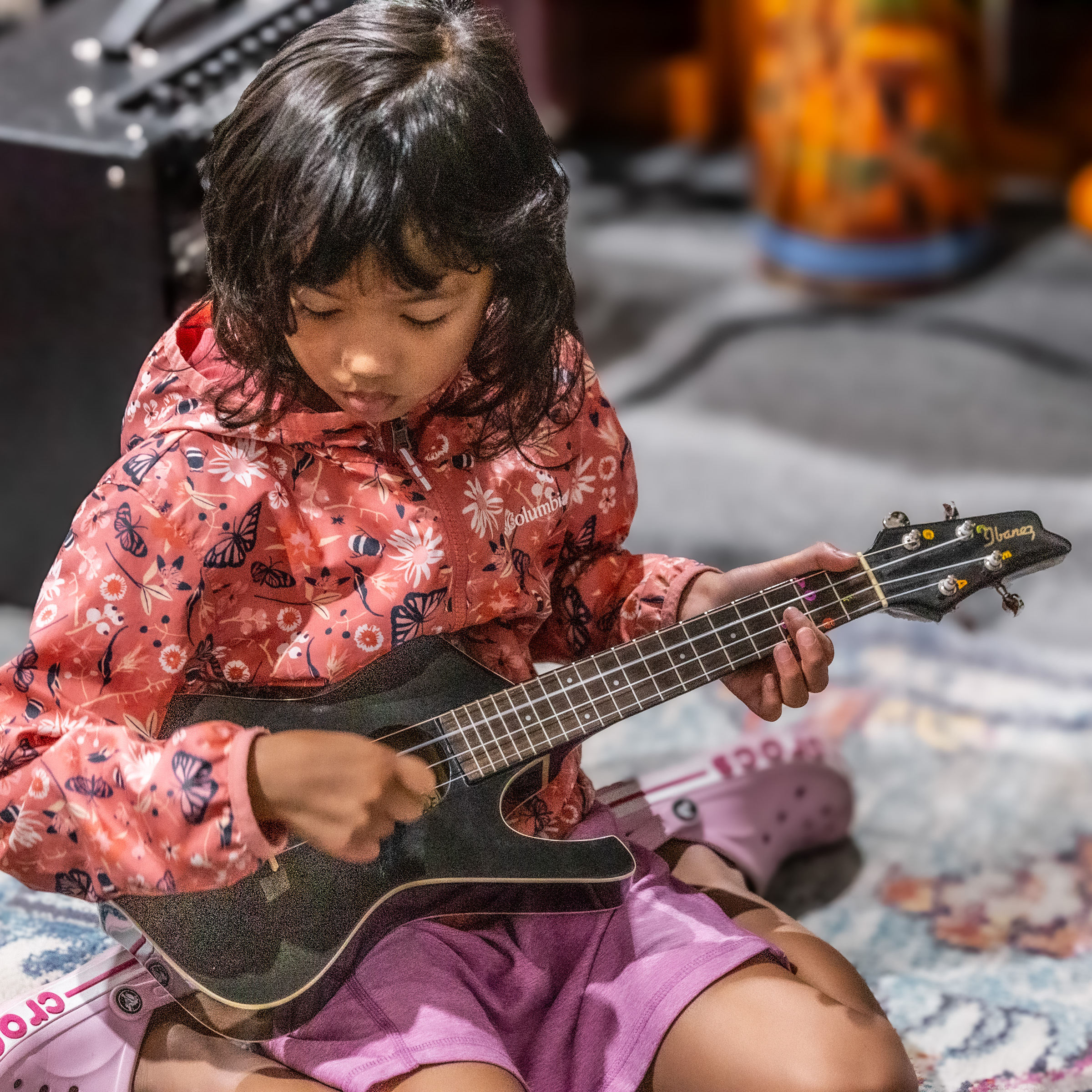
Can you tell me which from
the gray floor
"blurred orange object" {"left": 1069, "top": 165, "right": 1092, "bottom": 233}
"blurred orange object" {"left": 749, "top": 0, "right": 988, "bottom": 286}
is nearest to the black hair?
the gray floor

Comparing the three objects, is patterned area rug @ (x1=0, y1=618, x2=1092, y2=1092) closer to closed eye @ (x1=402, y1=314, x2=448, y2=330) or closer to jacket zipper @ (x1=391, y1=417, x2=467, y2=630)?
jacket zipper @ (x1=391, y1=417, x2=467, y2=630)

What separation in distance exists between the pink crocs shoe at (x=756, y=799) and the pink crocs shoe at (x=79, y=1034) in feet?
1.00

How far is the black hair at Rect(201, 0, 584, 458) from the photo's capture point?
22.9 inches

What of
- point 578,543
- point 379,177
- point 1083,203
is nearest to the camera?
point 379,177

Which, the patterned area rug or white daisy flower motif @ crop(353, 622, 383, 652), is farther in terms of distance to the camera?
the patterned area rug

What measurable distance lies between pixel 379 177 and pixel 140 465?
0.19 metres

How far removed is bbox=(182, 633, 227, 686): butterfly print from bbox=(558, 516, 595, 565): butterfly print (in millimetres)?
202

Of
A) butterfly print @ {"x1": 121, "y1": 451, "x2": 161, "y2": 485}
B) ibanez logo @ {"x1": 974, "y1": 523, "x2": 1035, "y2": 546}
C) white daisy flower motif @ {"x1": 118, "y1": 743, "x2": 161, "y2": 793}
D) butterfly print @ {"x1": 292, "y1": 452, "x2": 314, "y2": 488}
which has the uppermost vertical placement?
butterfly print @ {"x1": 121, "y1": 451, "x2": 161, "y2": 485}

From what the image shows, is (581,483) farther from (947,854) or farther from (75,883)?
(947,854)

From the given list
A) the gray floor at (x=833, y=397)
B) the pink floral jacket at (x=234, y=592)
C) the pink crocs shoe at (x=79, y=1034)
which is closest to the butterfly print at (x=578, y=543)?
the pink floral jacket at (x=234, y=592)

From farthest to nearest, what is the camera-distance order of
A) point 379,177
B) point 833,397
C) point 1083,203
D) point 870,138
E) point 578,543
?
point 1083,203 < point 870,138 < point 833,397 < point 578,543 < point 379,177

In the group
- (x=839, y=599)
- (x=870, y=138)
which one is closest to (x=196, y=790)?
(x=839, y=599)

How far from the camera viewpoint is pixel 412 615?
0.69 meters

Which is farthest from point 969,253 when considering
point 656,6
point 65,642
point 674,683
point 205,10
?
point 65,642
